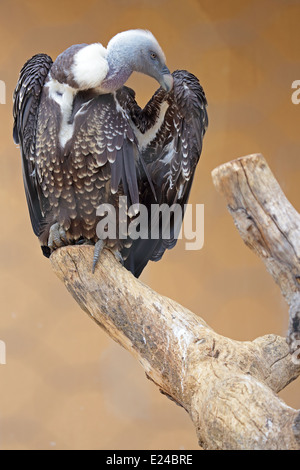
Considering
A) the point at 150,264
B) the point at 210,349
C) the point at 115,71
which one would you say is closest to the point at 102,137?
the point at 115,71

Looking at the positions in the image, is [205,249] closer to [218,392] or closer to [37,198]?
[37,198]

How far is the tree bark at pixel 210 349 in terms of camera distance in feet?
3.76

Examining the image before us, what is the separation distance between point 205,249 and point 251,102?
0.70 metres

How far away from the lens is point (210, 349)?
4.63 ft

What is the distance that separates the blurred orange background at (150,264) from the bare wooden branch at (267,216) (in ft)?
5.06

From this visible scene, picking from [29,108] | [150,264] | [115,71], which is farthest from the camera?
[150,264]

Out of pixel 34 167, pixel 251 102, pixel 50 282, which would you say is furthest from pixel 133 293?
pixel 251 102

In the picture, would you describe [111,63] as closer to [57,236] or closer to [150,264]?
[57,236]

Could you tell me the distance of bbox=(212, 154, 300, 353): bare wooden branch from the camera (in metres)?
1.13

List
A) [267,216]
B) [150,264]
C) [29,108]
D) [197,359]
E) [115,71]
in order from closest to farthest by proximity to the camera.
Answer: [267,216]
[197,359]
[115,71]
[29,108]
[150,264]

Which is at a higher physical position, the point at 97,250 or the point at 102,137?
the point at 102,137

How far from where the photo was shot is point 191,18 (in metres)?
2.68

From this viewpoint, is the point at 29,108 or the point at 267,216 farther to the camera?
the point at 29,108

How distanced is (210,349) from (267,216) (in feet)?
1.35
